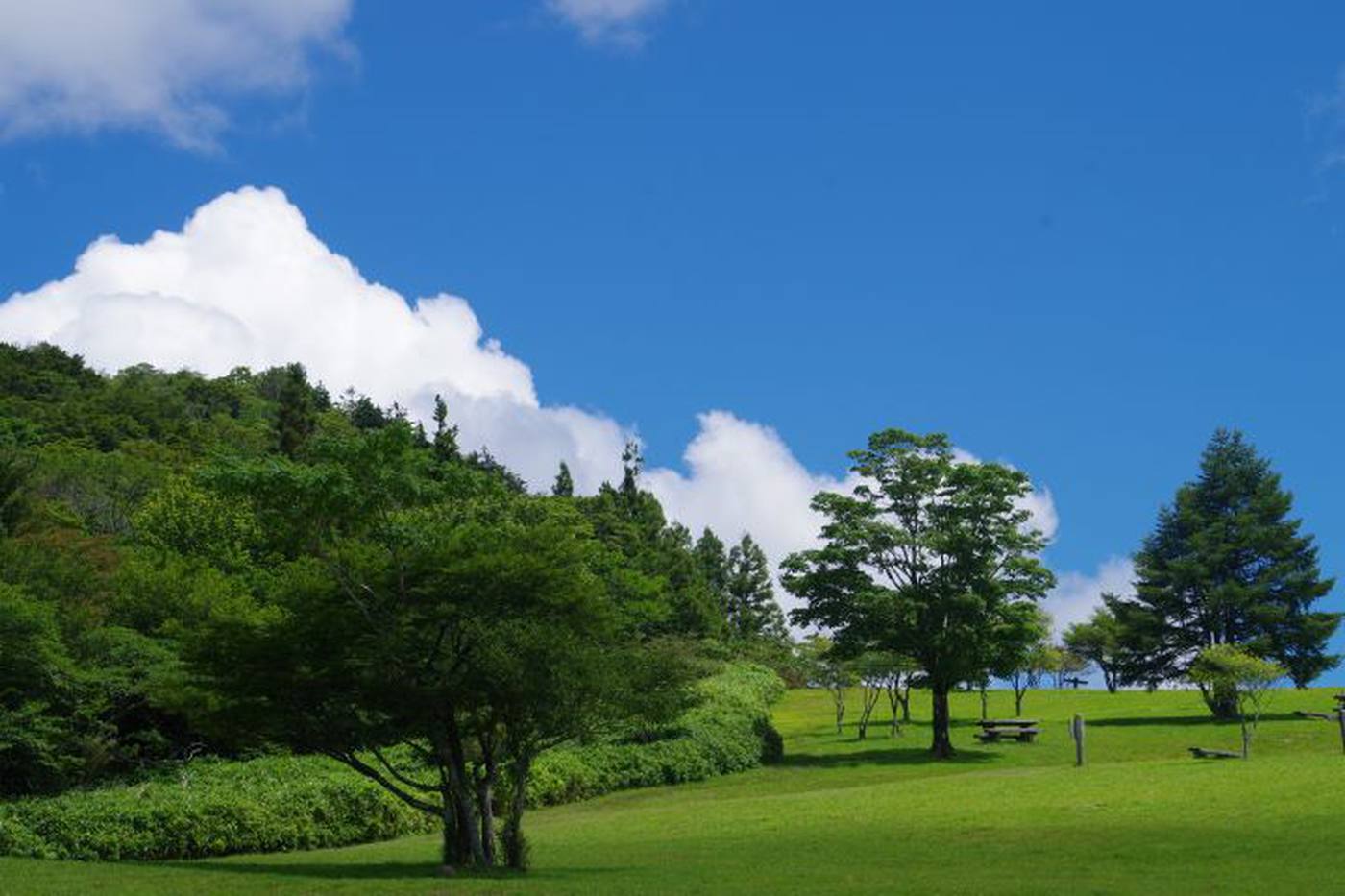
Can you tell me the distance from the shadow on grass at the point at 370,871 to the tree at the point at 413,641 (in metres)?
0.88

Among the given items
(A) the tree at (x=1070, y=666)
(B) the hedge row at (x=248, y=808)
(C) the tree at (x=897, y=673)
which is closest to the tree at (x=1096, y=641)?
(A) the tree at (x=1070, y=666)

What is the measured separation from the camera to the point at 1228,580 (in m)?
61.1

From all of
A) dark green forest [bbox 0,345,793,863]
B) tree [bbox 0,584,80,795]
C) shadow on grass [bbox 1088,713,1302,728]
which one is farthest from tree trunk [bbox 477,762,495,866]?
shadow on grass [bbox 1088,713,1302,728]

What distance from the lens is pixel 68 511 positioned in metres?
66.1

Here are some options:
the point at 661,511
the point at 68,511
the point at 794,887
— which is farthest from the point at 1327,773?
the point at 661,511

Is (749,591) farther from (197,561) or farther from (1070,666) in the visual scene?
(197,561)

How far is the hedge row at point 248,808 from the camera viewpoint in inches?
1005

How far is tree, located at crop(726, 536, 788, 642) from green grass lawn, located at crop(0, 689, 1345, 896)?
6886 centimetres

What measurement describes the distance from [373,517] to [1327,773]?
22.3m

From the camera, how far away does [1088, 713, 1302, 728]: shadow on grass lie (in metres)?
53.4

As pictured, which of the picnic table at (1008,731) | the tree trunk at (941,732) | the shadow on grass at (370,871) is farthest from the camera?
the picnic table at (1008,731)

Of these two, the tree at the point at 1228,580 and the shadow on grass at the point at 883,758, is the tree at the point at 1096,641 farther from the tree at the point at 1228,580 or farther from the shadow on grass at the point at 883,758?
the shadow on grass at the point at 883,758

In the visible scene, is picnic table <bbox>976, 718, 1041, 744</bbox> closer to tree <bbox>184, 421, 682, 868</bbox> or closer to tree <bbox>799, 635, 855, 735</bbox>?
tree <bbox>799, 635, 855, 735</bbox>

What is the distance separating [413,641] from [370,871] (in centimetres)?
391
